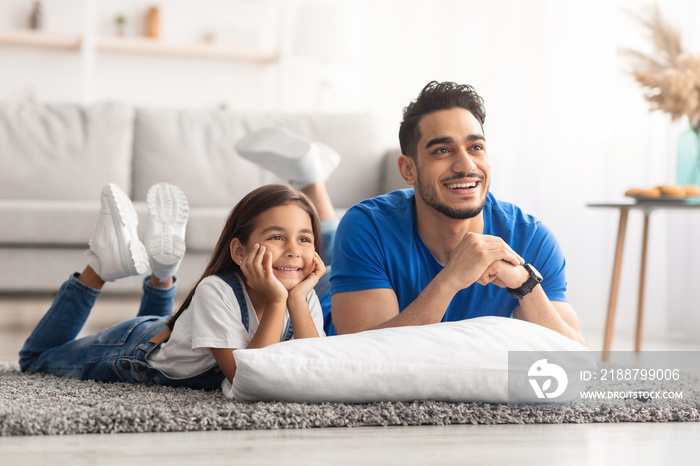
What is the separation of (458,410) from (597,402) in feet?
0.99

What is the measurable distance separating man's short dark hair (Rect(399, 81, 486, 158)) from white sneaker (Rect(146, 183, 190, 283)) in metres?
0.56

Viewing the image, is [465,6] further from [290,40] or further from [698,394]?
[698,394]

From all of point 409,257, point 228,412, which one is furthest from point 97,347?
point 409,257

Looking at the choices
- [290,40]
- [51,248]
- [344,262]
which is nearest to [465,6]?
[290,40]

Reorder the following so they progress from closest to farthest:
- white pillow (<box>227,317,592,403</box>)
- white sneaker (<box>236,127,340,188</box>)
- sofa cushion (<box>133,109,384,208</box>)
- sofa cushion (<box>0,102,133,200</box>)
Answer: white pillow (<box>227,317,592,403</box>), white sneaker (<box>236,127,340,188</box>), sofa cushion (<box>0,102,133,200</box>), sofa cushion (<box>133,109,384,208</box>)

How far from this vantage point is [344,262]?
1.63m

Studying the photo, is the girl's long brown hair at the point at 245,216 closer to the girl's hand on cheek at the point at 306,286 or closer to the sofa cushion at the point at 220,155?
the girl's hand on cheek at the point at 306,286

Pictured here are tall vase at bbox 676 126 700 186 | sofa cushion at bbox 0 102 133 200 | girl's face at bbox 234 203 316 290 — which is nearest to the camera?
girl's face at bbox 234 203 316 290

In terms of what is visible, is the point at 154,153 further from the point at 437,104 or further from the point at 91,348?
the point at 437,104

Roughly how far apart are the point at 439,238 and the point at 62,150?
2419mm

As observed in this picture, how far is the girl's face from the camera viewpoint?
4.96 ft

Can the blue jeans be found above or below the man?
below

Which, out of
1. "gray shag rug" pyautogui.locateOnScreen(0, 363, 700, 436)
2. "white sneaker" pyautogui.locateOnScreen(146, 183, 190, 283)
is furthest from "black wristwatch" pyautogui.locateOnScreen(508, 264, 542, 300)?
"white sneaker" pyautogui.locateOnScreen(146, 183, 190, 283)

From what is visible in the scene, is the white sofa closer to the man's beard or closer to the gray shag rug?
the man's beard
